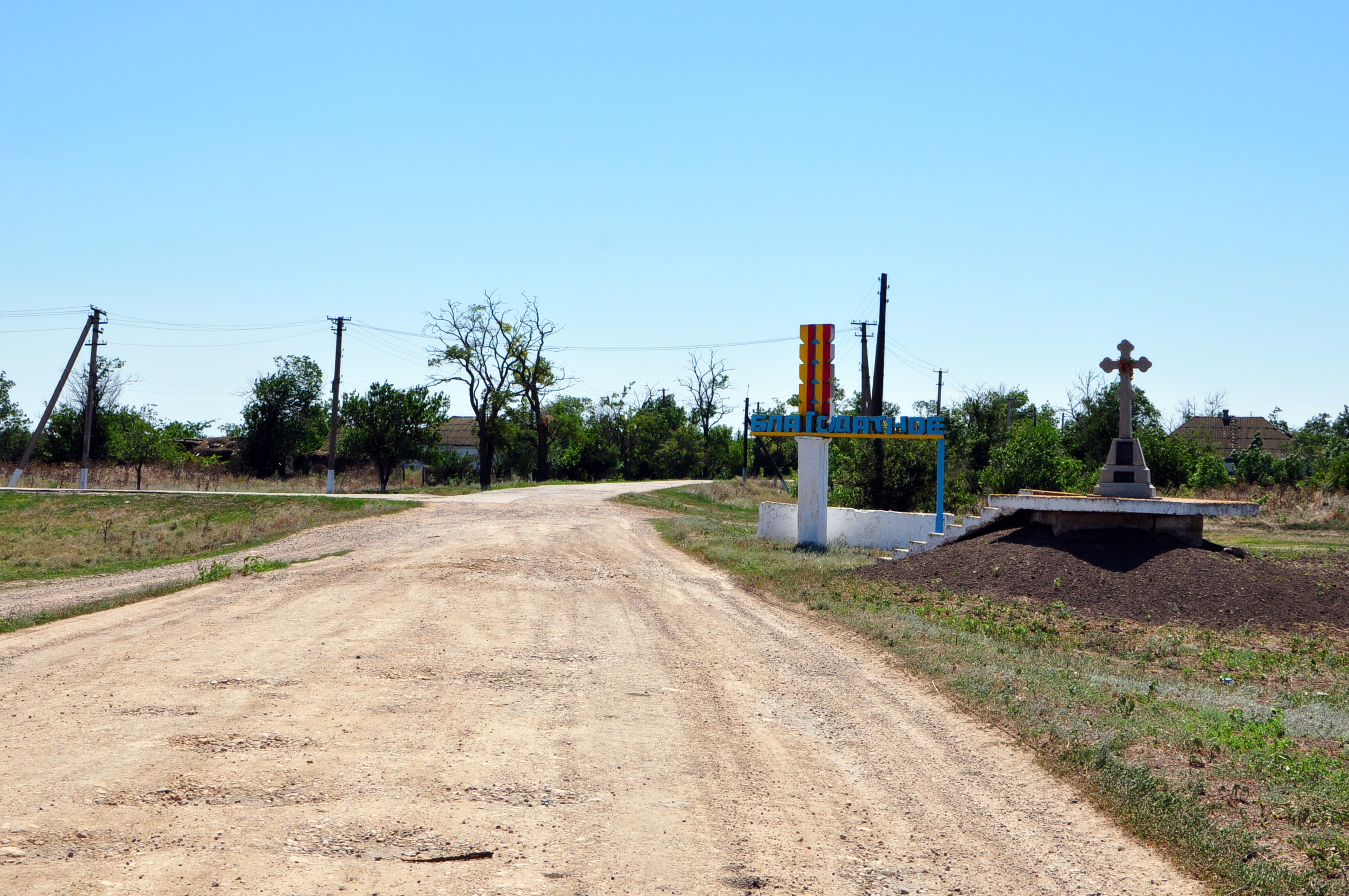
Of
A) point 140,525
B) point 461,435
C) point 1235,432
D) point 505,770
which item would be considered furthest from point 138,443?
point 1235,432

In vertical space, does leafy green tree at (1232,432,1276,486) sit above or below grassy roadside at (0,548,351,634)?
above

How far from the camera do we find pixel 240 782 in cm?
593

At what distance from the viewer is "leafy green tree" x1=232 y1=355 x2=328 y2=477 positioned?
208ft

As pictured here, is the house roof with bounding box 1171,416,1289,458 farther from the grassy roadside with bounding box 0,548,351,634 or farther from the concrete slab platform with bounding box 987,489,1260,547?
the grassy roadside with bounding box 0,548,351,634

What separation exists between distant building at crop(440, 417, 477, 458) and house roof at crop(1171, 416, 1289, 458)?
185ft

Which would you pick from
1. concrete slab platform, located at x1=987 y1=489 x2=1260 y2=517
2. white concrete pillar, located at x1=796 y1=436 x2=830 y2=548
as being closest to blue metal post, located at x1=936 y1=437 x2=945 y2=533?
white concrete pillar, located at x1=796 y1=436 x2=830 y2=548

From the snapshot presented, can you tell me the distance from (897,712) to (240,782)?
5.27 metres

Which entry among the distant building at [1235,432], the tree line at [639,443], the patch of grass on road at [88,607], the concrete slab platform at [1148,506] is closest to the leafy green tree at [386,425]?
the tree line at [639,443]

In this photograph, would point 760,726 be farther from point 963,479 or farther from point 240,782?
point 963,479

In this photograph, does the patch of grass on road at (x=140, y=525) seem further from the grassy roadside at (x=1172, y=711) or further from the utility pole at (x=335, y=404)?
the grassy roadside at (x=1172, y=711)

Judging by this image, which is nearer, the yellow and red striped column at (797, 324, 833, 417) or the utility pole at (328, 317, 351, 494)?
the yellow and red striped column at (797, 324, 833, 417)

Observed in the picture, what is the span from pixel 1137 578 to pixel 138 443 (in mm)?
51901

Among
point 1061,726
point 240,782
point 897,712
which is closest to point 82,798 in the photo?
point 240,782

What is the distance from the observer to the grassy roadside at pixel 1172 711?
5418mm
